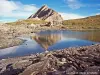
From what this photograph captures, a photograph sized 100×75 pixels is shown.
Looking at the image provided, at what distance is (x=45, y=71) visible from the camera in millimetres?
17766

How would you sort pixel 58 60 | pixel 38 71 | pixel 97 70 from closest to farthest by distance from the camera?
pixel 97 70
pixel 38 71
pixel 58 60

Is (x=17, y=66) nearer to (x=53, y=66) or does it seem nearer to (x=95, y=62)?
(x=53, y=66)

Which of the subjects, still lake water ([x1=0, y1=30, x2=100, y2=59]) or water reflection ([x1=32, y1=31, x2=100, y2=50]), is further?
→ water reflection ([x1=32, y1=31, x2=100, y2=50])

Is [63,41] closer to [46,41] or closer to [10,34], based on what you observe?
[46,41]

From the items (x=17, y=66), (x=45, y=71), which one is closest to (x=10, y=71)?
(x=17, y=66)

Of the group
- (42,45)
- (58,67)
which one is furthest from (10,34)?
(58,67)

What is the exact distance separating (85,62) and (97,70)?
3.55m

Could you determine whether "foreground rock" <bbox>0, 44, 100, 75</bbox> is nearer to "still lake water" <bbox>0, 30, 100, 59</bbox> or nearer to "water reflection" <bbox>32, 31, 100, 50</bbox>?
"still lake water" <bbox>0, 30, 100, 59</bbox>

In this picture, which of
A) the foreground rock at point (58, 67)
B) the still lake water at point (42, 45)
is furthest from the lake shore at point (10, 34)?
the foreground rock at point (58, 67)

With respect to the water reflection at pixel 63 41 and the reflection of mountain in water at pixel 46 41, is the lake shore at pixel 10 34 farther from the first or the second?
the water reflection at pixel 63 41

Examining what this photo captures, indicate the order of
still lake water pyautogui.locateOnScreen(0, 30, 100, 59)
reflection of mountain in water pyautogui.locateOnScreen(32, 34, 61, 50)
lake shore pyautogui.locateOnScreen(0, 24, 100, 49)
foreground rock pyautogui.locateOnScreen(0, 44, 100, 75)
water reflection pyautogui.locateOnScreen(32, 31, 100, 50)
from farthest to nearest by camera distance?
1. reflection of mountain in water pyautogui.locateOnScreen(32, 34, 61, 50)
2. lake shore pyautogui.locateOnScreen(0, 24, 100, 49)
3. water reflection pyautogui.locateOnScreen(32, 31, 100, 50)
4. still lake water pyautogui.locateOnScreen(0, 30, 100, 59)
5. foreground rock pyautogui.locateOnScreen(0, 44, 100, 75)

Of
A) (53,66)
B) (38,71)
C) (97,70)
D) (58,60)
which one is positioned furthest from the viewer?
(58,60)

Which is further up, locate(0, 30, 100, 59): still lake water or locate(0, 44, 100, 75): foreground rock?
locate(0, 44, 100, 75): foreground rock

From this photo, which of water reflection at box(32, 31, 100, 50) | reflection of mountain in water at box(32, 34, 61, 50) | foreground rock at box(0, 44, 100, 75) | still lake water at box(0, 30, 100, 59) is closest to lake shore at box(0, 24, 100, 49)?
Answer: still lake water at box(0, 30, 100, 59)
